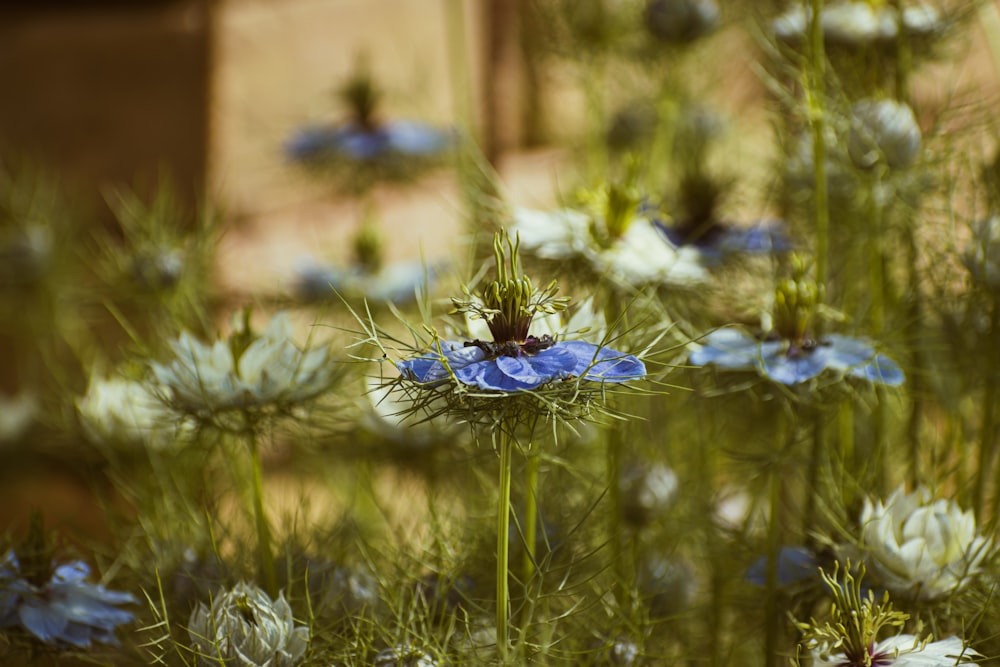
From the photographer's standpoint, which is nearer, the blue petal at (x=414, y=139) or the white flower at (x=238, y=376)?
the white flower at (x=238, y=376)

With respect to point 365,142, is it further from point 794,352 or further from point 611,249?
point 794,352

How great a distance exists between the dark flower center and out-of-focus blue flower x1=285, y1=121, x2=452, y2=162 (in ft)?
1.64

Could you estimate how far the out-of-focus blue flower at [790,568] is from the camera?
0.63 metres

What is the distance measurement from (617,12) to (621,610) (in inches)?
24.9

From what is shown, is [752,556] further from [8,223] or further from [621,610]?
[8,223]

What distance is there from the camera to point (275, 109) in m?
1.10

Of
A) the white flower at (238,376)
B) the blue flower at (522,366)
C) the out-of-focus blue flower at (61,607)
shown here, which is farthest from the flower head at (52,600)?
the blue flower at (522,366)

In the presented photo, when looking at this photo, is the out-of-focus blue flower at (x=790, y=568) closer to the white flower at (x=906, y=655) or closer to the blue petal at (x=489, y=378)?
the white flower at (x=906, y=655)

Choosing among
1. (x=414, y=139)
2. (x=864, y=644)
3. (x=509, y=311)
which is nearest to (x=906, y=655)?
(x=864, y=644)

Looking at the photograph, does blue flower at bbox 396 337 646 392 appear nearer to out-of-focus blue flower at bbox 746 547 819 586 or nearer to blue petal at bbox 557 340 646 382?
blue petal at bbox 557 340 646 382

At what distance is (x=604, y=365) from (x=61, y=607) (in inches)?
12.3

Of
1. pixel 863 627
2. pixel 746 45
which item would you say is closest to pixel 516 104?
pixel 746 45

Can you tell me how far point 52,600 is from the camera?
0.58m

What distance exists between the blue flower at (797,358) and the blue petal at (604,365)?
0.08 m
